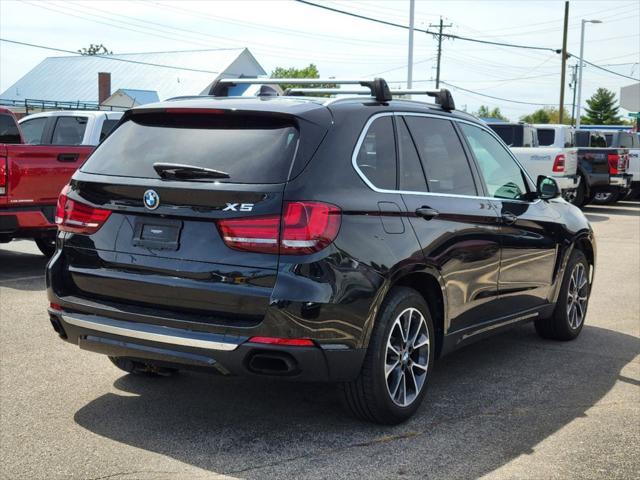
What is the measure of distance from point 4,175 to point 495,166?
5.93 m

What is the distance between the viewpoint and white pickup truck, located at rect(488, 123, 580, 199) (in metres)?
20.8

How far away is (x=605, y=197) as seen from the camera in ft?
82.0

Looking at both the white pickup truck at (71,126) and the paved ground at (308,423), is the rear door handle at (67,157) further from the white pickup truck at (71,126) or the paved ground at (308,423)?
the paved ground at (308,423)

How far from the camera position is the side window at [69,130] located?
12711mm

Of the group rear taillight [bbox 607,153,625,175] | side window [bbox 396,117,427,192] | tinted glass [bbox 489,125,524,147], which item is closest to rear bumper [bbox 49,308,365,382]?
side window [bbox 396,117,427,192]

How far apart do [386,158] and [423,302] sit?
839mm

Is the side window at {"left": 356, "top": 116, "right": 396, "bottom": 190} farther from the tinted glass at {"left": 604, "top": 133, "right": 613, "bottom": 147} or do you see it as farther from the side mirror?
the tinted glass at {"left": 604, "top": 133, "right": 613, "bottom": 147}

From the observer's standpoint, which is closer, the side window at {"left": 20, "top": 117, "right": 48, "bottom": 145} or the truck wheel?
the side window at {"left": 20, "top": 117, "right": 48, "bottom": 145}

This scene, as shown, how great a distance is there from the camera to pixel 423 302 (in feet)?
16.9

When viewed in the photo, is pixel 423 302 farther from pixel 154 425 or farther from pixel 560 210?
pixel 560 210

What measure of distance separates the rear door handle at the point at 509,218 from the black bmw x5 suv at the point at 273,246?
59cm

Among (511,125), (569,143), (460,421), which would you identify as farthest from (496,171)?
(569,143)

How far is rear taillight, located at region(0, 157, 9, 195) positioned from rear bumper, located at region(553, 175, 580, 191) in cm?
1376

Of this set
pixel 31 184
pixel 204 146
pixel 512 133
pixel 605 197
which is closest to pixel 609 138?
pixel 605 197
